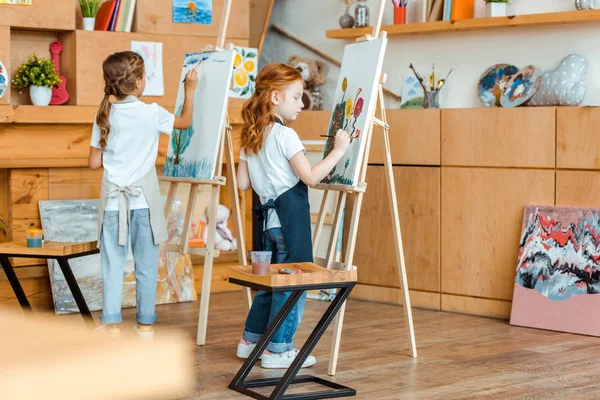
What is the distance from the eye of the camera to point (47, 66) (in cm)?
521

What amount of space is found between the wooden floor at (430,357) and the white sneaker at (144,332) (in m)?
0.22

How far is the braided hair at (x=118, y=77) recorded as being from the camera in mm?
4250

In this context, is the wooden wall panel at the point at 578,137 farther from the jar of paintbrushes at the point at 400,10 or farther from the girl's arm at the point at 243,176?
the girl's arm at the point at 243,176

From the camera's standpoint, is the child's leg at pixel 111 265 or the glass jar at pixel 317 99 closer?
the child's leg at pixel 111 265

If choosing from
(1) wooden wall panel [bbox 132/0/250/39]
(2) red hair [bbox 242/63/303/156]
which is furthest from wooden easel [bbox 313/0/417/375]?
(1) wooden wall panel [bbox 132/0/250/39]

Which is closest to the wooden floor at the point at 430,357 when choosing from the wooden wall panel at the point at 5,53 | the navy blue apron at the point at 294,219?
Result: the navy blue apron at the point at 294,219

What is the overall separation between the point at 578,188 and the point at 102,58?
266 cm

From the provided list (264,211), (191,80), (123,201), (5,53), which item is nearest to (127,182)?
(123,201)

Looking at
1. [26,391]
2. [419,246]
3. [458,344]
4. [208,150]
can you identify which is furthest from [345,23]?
[26,391]

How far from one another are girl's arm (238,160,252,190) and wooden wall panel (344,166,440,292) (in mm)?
1562

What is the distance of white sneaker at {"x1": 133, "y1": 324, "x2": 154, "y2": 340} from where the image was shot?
4.41m

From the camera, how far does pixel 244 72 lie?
604 centimetres

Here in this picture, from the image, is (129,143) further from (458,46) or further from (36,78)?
(458,46)

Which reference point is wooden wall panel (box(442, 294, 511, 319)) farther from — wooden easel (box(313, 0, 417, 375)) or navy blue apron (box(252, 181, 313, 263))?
navy blue apron (box(252, 181, 313, 263))
